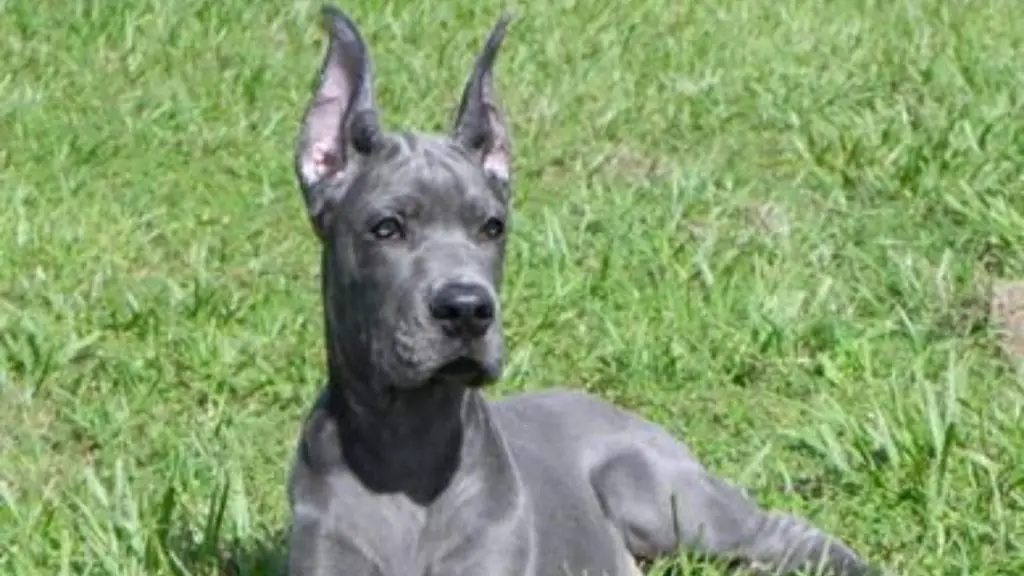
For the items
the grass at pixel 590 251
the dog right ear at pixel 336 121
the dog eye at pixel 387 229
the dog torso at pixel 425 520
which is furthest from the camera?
the grass at pixel 590 251

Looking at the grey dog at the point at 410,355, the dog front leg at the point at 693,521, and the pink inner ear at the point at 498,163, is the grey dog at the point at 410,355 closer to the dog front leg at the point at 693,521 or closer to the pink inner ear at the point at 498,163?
the pink inner ear at the point at 498,163

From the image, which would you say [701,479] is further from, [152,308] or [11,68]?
[11,68]

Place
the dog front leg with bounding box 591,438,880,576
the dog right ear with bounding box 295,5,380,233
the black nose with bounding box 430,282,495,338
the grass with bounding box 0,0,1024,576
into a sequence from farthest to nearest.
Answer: the grass with bounding box 0,0,1024,576 < the dog front leg with bounding box 591,438,880,576 < the dog right ear with bounding box 295,5,380,233 < the black nose with bounding box 430,282,495,338

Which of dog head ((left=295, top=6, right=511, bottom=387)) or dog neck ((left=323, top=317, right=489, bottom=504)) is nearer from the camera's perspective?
dog head ((left=295, top=6, right=511, bottom=387))

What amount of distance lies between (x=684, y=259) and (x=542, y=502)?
302 cm

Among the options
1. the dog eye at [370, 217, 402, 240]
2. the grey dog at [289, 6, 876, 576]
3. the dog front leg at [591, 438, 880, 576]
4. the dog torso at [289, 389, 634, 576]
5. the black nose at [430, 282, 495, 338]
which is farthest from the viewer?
the dog front leg at [591, 438, 880, 576]

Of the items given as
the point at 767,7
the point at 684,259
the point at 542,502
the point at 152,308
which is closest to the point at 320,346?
the point at 152,308

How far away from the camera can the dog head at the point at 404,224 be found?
5691 millimetres

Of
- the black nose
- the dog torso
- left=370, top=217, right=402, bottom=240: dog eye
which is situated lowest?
the dog torso

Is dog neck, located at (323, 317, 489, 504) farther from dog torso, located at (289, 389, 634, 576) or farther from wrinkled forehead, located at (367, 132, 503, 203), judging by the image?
wrinkled forehead, located at (367, 132, 503, 203)

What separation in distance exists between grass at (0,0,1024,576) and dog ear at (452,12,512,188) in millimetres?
1273

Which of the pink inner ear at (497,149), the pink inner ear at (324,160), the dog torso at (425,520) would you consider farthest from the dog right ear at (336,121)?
the dog torso at (425,520)

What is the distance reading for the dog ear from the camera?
6.18m

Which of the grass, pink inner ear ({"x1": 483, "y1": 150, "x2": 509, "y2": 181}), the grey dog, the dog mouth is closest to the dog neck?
the grey dog
